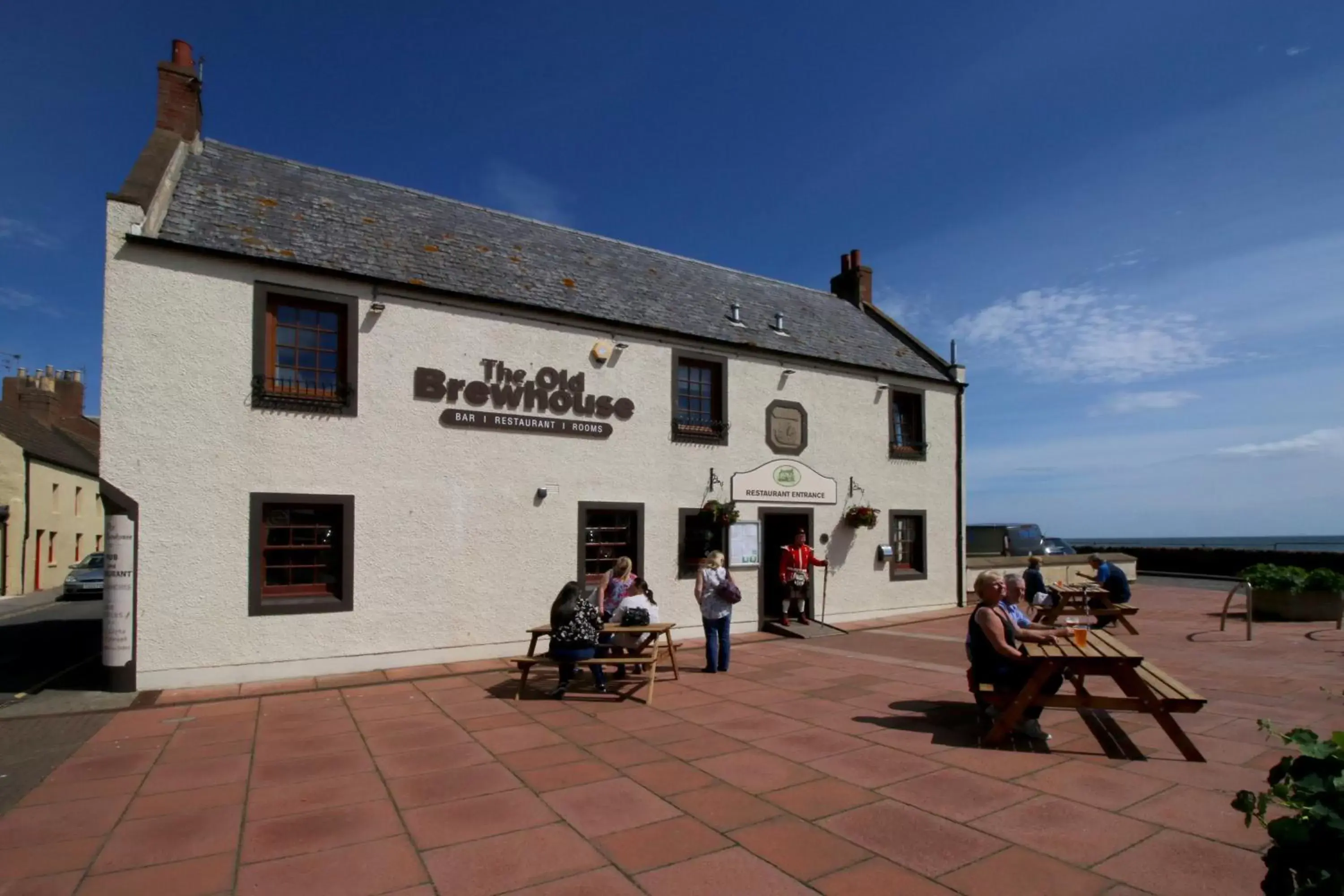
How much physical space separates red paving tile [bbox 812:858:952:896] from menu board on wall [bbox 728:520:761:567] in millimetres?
8802

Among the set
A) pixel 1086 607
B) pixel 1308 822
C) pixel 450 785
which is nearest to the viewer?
pixel 1308 822

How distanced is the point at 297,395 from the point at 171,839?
5928 millimetres

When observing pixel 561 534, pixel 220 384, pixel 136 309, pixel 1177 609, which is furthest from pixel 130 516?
pixel 1177 609

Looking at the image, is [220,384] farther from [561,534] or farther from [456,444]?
[561,534]

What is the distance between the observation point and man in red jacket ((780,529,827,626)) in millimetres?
13281

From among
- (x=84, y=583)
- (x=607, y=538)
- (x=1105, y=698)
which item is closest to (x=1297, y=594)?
(x=1105, y=698)

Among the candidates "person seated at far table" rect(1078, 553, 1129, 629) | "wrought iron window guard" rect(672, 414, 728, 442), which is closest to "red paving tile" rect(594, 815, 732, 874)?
"wrought iron window guard" rect(672, 414, 728, 442)

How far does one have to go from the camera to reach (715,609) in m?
9.41

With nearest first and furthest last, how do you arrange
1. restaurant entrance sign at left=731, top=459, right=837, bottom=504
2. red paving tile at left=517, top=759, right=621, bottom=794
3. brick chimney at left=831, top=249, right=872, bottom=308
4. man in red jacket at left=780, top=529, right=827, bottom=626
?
red paving tile at left=517, top=759, right=621, bottom=794
restaurant entrance sign at left=731, top=459, right=837, bottom=504
man in red jacket at left=780, top=529, right=827, bottom=626
brick chimney at left=831, top=249, right=872, bottom=308

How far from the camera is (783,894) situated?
3.73 metres

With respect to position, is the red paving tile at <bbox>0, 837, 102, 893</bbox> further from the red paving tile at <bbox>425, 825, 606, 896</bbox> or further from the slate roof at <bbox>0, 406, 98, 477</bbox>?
the slate roof at <bbox>0, 406, 98, 477</bbox>

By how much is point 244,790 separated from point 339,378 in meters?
5.62

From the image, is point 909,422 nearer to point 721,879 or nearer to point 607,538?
point 607,538

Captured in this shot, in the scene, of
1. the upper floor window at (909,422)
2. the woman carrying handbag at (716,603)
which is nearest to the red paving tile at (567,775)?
the woman carrying handbag at (716,603)
